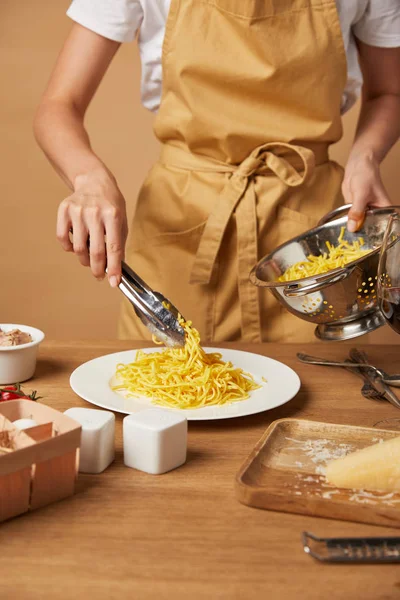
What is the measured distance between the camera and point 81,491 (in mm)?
982

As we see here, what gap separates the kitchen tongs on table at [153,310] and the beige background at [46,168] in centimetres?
209

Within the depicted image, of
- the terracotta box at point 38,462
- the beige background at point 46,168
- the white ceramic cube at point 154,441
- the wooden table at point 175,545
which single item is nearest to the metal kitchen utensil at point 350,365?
the wooden table at point 175,545

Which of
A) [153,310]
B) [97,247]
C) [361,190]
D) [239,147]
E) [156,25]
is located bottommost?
[153,310]

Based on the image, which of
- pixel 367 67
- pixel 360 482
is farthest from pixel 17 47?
pixel 360 482

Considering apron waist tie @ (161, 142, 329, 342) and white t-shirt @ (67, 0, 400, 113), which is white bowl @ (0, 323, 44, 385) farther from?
white t-shirt @ (67, 0, 400, 113)

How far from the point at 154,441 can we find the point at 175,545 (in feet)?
0.63

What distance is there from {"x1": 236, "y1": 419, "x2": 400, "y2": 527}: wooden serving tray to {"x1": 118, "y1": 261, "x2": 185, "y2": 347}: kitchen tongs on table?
1.15ft

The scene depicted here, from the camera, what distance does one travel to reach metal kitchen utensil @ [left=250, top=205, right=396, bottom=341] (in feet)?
4.57

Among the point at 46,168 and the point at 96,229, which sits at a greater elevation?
the point at 46,168

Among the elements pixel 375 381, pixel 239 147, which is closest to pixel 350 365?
pixel 375 381

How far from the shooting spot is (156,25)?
6.26 feet

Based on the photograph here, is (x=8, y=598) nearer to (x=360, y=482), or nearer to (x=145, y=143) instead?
(x=360, y=482)

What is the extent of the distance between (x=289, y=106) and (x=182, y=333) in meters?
0.74

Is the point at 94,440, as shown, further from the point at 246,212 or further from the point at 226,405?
the point at 246,212
